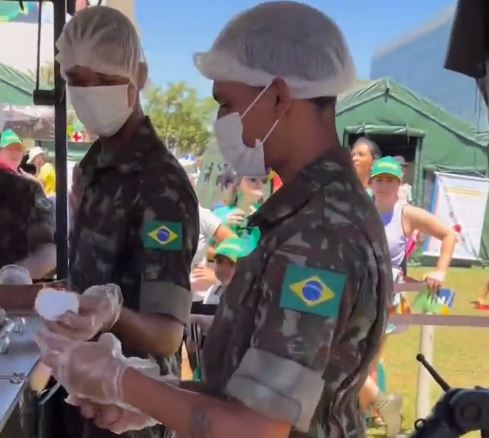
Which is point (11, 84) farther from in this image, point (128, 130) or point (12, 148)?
point (128, 130)

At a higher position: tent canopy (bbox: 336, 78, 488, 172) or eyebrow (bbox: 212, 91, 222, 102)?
eyebrow (bbox: 212, 91, 222, 102)

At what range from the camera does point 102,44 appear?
2078 millimetres

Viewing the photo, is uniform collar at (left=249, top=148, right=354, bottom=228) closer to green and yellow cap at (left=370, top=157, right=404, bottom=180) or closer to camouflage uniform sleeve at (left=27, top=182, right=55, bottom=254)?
camouflage uniform sleeve at (left=27, top=182, right=55, bottom=254)

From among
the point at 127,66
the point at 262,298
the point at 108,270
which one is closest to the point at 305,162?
the point at 262,298

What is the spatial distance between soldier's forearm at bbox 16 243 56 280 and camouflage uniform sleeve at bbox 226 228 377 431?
1.66 m

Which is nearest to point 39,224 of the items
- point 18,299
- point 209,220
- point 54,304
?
point 18,299

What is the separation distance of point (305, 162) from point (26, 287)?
3.49ft

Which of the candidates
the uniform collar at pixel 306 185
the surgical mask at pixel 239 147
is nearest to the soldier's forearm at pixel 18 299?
the surgical mask at pixel 239 147

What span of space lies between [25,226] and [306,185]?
68.0 inches

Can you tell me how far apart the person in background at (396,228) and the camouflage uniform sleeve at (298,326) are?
3333mm

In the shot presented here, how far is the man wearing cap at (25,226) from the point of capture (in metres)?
2.76

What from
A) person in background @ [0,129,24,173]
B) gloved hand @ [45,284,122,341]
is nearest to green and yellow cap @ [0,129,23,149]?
person in background @ [0,129,24,173]

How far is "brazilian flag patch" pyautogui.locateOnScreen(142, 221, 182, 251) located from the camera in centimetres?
187

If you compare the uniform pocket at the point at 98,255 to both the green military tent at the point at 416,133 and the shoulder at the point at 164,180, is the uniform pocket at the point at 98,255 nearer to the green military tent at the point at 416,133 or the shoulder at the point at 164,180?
the shoulder at the point at 164,180
